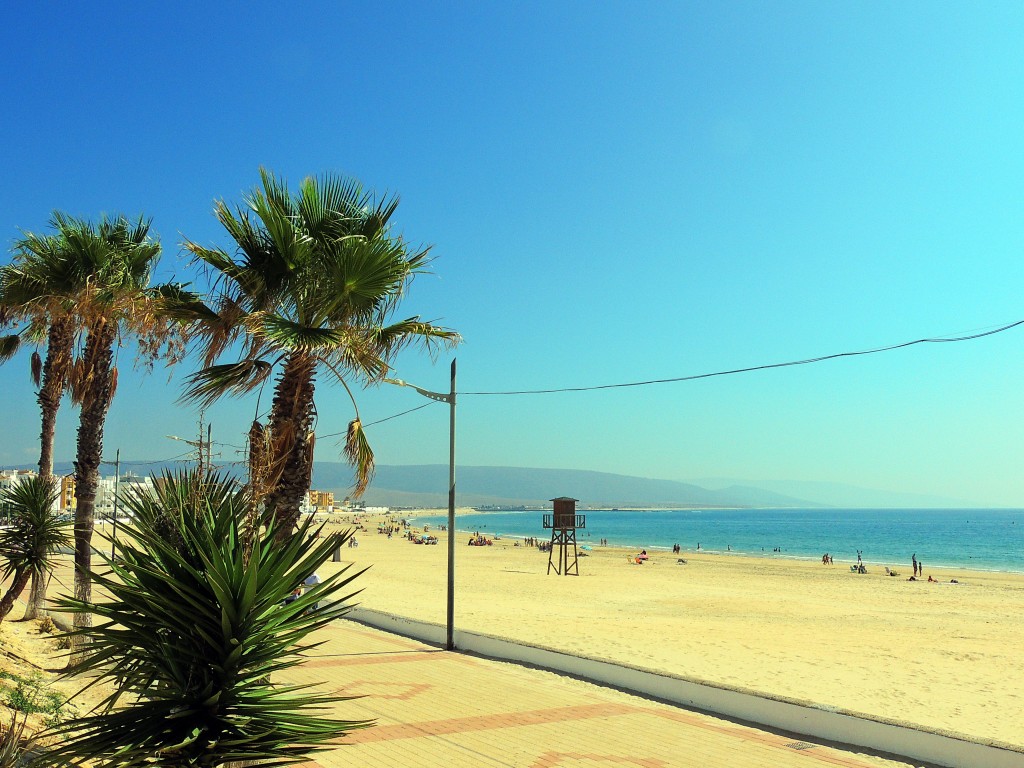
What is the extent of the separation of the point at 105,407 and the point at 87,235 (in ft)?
8.86

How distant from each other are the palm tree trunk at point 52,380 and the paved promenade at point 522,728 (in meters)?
6.19

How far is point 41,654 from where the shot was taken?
12102 millimetres

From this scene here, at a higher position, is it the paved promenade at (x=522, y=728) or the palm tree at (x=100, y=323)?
the palm tree at (x=100, y=323)

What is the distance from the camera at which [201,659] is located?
4355 mm

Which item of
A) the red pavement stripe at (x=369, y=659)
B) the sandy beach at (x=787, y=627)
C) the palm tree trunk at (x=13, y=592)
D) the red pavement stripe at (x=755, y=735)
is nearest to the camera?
the red pavement stripe at (x=755, y=735)

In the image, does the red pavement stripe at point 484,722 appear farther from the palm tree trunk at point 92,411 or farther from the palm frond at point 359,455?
the palm tree trunk at point 92,411

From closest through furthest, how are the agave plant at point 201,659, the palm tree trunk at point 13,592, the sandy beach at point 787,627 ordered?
the agave plant at point 201,659 → the palm tree trunk at point 13,592 → the sandy beach at point 787,627

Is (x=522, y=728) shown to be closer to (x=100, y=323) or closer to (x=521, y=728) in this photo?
(x=521, y=728)

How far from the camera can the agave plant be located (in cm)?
417

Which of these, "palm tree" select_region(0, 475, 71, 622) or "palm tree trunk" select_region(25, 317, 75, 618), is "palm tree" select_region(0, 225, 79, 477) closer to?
"palm tree trunk" select_region(25, 317, 75, 618)

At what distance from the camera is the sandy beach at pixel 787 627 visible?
13359mm

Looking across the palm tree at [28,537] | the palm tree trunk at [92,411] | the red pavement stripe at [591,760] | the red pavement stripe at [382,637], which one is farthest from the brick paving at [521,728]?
the palm tree trunk at [92,411]

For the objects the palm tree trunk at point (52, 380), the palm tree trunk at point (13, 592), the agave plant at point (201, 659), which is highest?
the palm tree trunk at point (52, 380)

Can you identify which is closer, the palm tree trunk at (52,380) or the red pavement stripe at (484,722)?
the red pavement stripe at (484,722)
